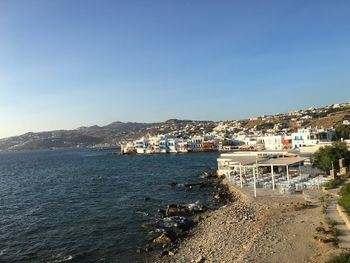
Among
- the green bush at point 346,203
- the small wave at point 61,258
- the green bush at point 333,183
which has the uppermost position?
the green bush at point 346,203

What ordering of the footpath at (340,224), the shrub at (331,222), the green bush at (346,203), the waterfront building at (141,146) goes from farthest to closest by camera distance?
the waterfront building at (141,146) → the green bush at (346,203) → the shrub at (331,222) → the footpath at (340,224)

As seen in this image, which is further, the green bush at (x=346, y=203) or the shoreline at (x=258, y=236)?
the green bush at (x=346, y=203)

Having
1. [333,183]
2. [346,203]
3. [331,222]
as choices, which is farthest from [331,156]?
[331,222]

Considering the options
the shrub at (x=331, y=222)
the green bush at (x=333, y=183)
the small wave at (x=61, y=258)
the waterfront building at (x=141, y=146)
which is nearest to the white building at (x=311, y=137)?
the green bush at (x=333, y=183)

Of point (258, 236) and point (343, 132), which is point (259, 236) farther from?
point (343, 132)

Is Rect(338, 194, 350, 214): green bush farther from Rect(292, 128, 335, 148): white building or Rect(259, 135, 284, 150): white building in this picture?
Rect(259, 135, 284, 150): white building

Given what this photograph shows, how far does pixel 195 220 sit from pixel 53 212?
15840 millimetres

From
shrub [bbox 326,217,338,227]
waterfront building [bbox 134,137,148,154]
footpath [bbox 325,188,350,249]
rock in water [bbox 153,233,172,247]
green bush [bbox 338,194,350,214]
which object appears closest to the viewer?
footpath [bbox 325,188,350,249]

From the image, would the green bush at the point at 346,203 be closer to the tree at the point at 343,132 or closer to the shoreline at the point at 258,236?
the shoreline at the point at 258,236

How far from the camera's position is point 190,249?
2120 cm

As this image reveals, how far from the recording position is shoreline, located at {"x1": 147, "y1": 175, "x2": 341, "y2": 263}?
17.2 m

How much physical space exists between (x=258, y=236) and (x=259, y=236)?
0.19ft

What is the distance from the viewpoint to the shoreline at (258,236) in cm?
1723

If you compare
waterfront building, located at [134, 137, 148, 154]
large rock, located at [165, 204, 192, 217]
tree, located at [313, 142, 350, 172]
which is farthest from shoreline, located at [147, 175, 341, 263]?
waterfront building, located at [134, 137, 148, 154]
